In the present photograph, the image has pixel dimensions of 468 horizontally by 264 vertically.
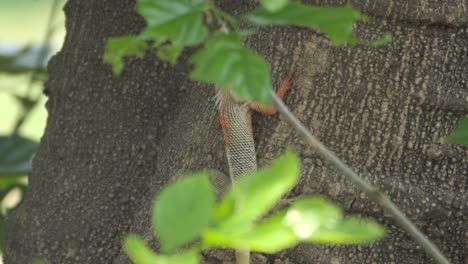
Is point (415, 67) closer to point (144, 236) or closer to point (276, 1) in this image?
point (144, 236)

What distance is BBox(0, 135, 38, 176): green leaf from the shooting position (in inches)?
101

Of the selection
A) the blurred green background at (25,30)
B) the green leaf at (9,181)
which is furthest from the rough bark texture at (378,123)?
the blurred green background at (25,30)

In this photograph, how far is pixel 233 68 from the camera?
744mm

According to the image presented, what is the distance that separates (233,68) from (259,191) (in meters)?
0.19

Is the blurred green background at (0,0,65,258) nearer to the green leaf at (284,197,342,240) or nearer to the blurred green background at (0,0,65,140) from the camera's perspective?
the green leaf at (284,197,342,240)

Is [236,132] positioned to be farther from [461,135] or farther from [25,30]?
[25,30]

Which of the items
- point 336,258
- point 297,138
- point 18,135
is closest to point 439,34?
point 297,138

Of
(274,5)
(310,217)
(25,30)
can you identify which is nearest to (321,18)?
(274,5)

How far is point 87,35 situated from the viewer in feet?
7.80

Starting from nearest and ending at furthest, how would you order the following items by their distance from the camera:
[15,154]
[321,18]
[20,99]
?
[321,18] → [15,154] → [20,99]

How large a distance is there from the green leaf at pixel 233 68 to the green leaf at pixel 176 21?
2cm

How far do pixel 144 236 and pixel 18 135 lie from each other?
2.92 ft

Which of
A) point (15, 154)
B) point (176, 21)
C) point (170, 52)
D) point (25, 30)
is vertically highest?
point (176, 21)

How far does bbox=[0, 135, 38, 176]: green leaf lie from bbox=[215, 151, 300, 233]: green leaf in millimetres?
2082
